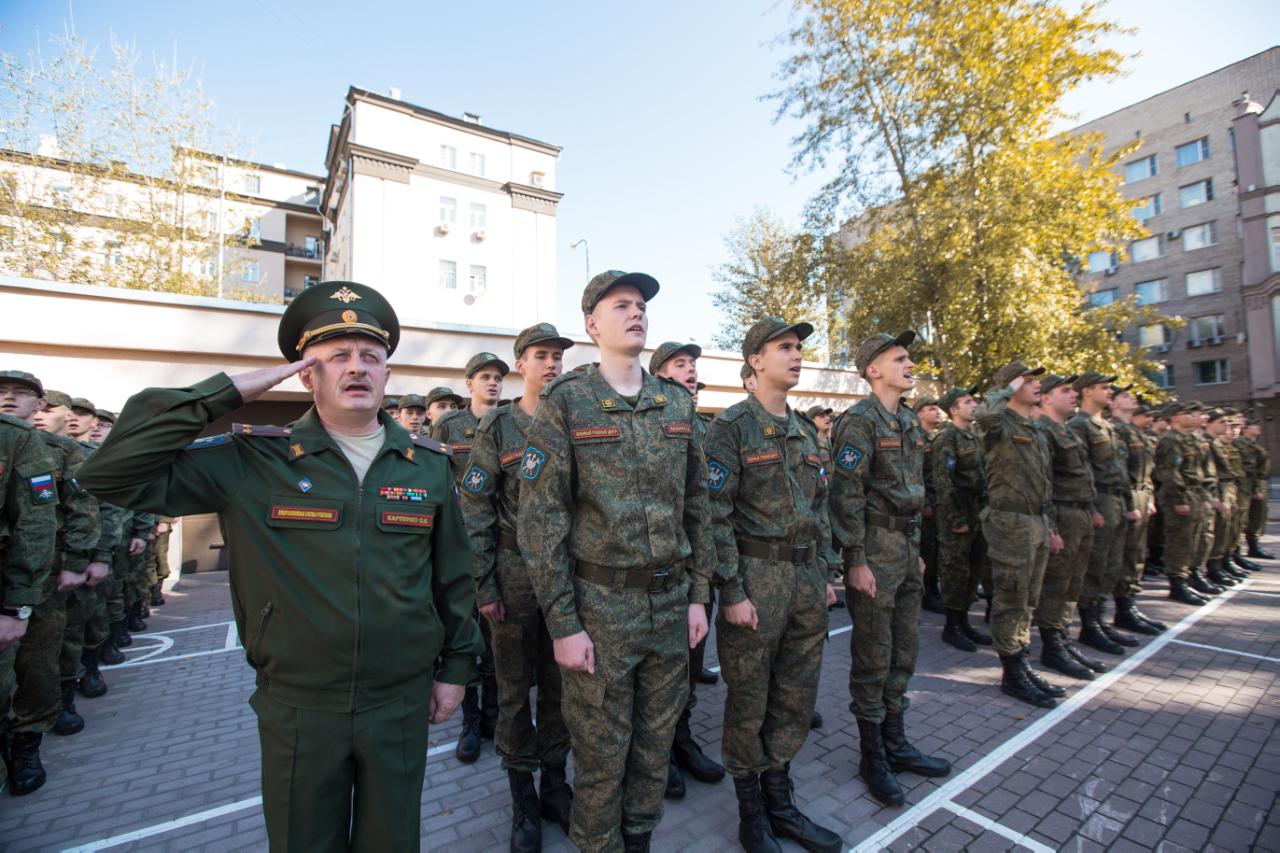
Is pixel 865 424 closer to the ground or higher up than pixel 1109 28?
closer to the ground

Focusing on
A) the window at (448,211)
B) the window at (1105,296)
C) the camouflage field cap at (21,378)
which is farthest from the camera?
the window at (1105,296)

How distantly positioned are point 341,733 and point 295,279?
4184 centimetres

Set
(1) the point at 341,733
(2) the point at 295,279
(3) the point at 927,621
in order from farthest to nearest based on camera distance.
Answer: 1. (2) the point at 295,279
2. (3) the point at 927,621
3. (1) the point at 341,733

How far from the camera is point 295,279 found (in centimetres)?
3672

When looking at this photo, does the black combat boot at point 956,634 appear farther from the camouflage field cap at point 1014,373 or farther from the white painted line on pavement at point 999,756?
the camouflage field cap at point 1014,373

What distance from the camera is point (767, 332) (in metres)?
3.36

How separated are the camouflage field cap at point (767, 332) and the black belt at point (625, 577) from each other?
1.46 metres

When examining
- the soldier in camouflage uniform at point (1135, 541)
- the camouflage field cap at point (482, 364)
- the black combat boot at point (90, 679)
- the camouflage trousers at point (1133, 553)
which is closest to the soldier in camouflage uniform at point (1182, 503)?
the soldier in camouflage uniform at point (1135, 541)

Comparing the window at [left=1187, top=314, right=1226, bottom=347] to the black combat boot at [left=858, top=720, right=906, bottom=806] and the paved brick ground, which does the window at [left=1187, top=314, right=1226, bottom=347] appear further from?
the black combat boot at [left=858, top=720, right=906, bottom=806]

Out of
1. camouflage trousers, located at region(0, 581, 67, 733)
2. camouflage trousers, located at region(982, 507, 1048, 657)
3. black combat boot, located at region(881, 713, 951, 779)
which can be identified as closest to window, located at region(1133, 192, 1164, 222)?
camouflage trousers, located at region(982, 507, 1048, 657)

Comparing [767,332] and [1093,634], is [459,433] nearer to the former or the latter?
[767,332]

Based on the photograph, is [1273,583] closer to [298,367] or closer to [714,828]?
[714,828]

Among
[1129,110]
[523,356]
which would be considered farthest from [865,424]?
[1129,110]

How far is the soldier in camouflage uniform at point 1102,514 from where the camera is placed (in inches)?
219
